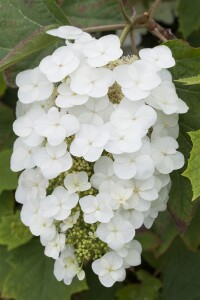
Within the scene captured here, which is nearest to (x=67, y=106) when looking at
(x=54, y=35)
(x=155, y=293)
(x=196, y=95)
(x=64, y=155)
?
(x=64, y=155)

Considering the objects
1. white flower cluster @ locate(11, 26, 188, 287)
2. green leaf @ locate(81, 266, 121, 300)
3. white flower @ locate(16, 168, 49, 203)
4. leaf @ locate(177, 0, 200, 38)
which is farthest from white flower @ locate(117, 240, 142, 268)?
leaf @ locate(177, 0, 200, 38)

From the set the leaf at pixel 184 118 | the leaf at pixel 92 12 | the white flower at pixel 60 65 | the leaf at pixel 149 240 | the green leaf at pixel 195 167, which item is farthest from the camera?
the leaf at pixel 149 240

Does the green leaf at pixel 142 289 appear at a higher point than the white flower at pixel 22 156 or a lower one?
lower

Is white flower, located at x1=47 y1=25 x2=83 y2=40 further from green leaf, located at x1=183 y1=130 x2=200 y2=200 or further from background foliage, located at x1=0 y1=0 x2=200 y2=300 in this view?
green leaf, located at x1=183 y1=130 x2=200 y2=200

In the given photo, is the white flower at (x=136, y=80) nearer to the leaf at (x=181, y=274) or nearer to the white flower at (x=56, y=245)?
the white flower at (x=56, y=245)

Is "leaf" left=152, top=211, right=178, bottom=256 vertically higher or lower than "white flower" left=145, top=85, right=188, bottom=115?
lower

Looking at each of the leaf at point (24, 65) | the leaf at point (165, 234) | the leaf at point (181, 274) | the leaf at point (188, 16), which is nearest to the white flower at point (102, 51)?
the leaf at point (24, 65)
